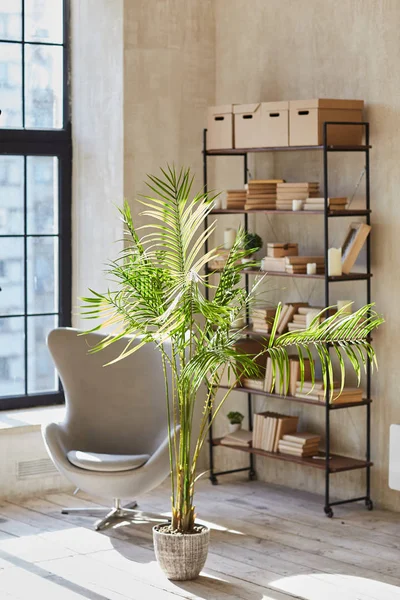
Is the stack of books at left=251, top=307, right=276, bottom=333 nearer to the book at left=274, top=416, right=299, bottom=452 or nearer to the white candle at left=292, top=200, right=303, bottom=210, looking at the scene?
the book at left=274, top=416, right=299, bottom=452

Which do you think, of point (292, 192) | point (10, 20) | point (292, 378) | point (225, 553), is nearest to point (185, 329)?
point (225, 553)

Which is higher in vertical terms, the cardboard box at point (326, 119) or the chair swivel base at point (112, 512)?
the cardboard box at point (326, 119)

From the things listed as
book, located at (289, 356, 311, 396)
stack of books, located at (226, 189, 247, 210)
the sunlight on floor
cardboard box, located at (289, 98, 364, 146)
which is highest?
cardboard box, located at (289, 98, 364, 146)

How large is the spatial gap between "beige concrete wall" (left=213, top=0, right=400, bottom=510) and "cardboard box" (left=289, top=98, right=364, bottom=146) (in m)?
0.12

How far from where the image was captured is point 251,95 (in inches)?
261

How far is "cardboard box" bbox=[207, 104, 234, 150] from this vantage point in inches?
247

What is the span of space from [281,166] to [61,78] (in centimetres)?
153

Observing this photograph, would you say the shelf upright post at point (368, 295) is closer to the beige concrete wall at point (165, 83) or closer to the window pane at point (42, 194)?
Answer: the beige concrete wall at point (165, 83)

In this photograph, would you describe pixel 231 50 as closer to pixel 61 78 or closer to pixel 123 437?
pixel 61 78

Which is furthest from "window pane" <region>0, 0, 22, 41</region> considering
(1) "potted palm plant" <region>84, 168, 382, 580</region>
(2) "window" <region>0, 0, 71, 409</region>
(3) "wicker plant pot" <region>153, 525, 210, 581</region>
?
(3) "wicker plant pot" <region>153, 525, 210, 581</region>

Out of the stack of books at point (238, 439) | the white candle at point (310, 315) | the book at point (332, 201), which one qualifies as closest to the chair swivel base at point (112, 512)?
the stack of books at point (238, 439)

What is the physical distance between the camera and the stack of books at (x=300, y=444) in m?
5.99

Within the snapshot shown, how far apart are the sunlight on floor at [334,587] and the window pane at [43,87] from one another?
3.40 meters

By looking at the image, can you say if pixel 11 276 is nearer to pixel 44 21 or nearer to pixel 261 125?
pixel 44 21
